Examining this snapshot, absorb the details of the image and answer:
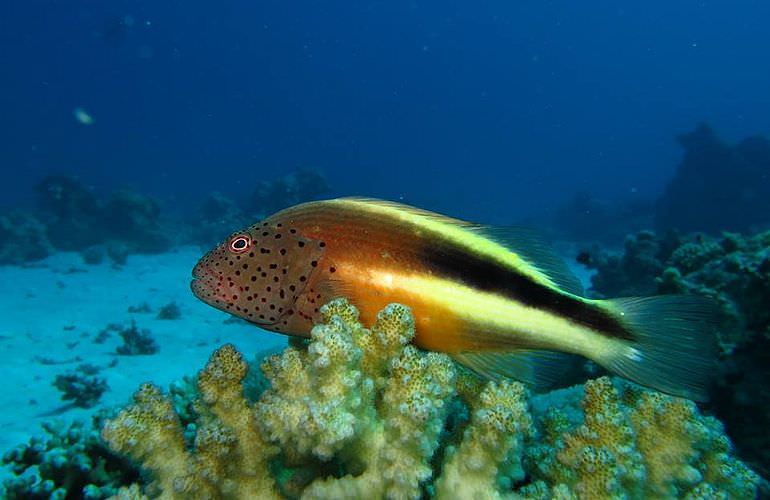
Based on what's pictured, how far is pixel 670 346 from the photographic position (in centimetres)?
207

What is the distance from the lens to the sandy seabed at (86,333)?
752 centimetres

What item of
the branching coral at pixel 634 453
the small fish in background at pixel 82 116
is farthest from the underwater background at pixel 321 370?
the small fish in background at pixel 82 116

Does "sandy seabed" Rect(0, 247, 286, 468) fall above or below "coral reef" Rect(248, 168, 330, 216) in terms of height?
below

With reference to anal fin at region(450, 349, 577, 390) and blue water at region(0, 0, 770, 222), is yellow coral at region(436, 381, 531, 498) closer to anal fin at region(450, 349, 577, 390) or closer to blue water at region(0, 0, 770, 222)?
anal fin at region(450, 349, 577, 390)

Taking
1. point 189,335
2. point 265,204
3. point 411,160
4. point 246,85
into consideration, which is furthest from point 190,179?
point 246,85

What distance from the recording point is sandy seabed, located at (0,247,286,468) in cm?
752

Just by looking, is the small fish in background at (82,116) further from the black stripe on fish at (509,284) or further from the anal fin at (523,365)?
the anal fin at (523,365)

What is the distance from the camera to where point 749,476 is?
7.60 ft

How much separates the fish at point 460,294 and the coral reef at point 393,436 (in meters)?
0.17

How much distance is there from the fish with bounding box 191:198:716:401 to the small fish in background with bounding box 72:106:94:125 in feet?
468

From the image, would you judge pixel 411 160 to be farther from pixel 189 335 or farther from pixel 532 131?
pixel 189 335

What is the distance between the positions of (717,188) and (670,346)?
34.2 m

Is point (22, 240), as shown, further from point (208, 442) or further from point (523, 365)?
point (523, 365)

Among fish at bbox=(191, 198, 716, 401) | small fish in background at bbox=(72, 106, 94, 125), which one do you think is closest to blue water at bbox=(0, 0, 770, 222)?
small fish in background at bbox=(72, 106, 94, 125)
